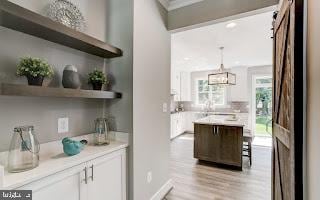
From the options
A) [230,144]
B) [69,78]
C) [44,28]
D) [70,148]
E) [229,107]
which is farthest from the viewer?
[229,107]

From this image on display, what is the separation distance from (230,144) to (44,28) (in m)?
3.48

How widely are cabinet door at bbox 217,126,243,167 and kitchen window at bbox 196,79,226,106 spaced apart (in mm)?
4078

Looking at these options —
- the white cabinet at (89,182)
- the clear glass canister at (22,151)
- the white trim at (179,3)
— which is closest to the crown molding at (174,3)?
the white trim at (179,3)

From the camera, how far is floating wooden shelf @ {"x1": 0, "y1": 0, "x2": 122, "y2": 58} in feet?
3.54

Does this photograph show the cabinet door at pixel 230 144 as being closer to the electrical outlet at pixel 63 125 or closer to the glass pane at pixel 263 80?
the electrical outlet at pixel 63 125

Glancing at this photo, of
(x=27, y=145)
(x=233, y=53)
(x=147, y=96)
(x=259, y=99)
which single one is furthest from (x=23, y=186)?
(x=259, y=99)

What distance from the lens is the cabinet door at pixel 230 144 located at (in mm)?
3352

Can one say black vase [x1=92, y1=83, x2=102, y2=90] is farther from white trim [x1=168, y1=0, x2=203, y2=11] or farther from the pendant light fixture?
the pendant light fixture

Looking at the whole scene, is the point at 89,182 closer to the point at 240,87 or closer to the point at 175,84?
the point at 175,84

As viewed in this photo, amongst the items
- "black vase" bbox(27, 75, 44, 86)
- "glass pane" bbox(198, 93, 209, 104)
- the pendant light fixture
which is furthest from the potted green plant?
"glass pane" bbox(198, 93, 209, 104)

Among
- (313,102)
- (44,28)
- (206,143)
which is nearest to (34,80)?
(44,28)

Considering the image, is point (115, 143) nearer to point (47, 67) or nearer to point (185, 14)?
point (47, 67)

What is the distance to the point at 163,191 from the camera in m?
2.46

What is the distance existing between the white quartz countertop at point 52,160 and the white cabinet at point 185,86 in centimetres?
599
